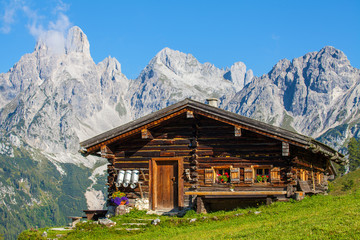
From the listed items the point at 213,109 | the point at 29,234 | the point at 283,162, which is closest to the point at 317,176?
the point at 283,162

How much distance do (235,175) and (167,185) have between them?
3392 mm

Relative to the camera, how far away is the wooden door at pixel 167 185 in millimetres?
22734

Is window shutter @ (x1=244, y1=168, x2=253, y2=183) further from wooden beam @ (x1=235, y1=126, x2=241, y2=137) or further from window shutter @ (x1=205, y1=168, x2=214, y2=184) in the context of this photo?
wooden beam @ (x1=235, y1=126, x2=241, y2=137)

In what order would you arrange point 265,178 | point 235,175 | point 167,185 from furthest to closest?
point 167,185 < point 235,175 < point 265,178

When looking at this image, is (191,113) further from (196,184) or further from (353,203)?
(353,203)

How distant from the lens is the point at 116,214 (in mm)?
21906

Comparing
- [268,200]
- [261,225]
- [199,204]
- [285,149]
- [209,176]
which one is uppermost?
[285,149]

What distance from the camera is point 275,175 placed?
21.3 metres

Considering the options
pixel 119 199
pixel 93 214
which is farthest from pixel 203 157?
pixel 93 214

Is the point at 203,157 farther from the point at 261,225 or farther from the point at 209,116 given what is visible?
the point at 261,225

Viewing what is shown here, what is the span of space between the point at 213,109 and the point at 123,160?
5349 mm

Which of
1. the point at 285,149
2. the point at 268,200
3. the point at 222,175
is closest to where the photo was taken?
the point at 268,200

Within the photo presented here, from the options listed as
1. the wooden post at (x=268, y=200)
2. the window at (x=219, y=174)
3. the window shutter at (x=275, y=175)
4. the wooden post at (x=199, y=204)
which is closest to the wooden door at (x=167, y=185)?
the window at (x=219, y=174)

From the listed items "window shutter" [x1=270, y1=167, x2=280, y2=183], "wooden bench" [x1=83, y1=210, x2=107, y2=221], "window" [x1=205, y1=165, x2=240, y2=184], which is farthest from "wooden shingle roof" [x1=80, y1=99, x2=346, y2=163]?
"wooden bench" [x1=83, y1=210, x2=107, y2=221]
